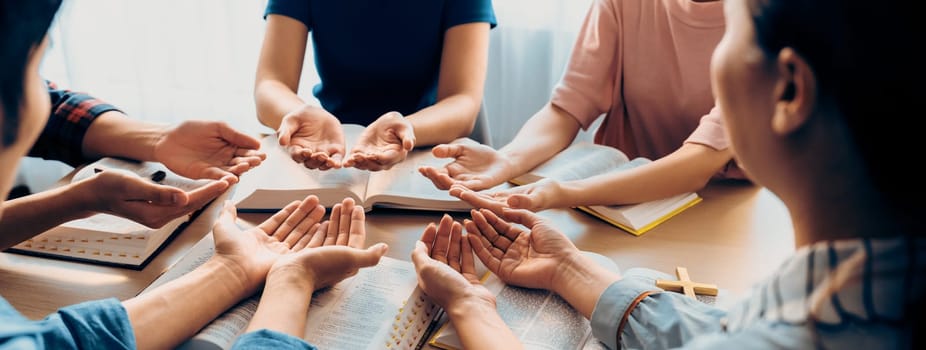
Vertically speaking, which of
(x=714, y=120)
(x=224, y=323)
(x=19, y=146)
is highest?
(x=19, y=146)

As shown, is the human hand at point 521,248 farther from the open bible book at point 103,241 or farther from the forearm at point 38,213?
the forearm at point 38,213

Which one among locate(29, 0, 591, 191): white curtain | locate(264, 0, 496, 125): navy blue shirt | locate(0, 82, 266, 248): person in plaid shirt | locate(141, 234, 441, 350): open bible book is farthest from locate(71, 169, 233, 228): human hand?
locate(29, 0, 591, 191): white curtain

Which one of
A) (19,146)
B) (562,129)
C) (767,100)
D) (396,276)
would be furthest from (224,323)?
(562,129)

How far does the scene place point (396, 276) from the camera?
104 centimetres

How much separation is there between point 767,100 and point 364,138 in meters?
0.94

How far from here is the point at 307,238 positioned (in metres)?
1.14

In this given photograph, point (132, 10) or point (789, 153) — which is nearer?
point (789, 153)

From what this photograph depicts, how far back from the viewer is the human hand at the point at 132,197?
1125mm

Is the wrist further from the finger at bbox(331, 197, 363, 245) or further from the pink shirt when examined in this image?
the pink shirt

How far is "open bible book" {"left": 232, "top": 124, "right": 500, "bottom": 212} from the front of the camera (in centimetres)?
124

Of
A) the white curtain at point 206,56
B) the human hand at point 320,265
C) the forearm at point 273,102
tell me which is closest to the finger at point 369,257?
the human hand at point 320,265

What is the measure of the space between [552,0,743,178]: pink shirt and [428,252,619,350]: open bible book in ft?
2.18

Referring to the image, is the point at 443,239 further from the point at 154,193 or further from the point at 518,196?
the point at 154,193

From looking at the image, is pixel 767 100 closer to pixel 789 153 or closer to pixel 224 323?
pixel 789 153
